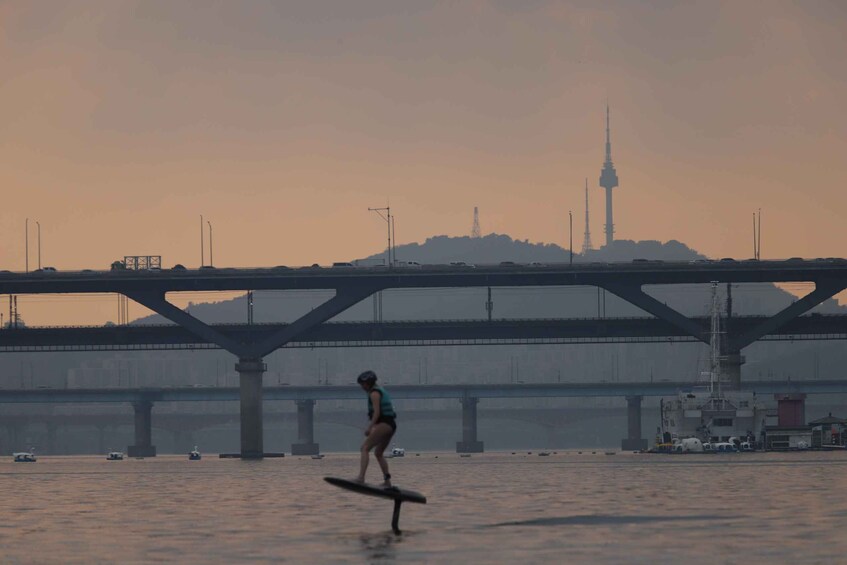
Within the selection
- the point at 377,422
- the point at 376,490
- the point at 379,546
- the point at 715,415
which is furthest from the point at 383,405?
the point at 715,415

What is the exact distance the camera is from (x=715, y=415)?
18038 cm

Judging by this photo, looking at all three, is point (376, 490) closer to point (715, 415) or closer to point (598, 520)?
point (598, 520)

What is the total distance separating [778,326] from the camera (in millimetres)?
172625

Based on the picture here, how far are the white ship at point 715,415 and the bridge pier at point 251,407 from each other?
39.3 metres

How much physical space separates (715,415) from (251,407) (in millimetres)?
46854

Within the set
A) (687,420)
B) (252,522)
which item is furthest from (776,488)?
(687,420)

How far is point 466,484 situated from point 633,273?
111335 millimetres

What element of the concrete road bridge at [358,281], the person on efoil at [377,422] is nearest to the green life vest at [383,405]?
the person on efoil at [377,422]

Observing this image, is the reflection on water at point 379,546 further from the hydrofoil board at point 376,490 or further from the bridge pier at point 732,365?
the bridge pier at point 732,365

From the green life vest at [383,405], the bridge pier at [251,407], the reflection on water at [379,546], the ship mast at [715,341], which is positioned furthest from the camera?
the bridge pier at [251,407]

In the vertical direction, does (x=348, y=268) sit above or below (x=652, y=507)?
above

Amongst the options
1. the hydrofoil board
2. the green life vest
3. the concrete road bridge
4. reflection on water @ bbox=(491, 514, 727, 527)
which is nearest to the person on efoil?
the green life vest

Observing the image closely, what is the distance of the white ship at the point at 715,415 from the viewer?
177m

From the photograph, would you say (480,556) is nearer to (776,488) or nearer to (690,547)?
(690,547)
